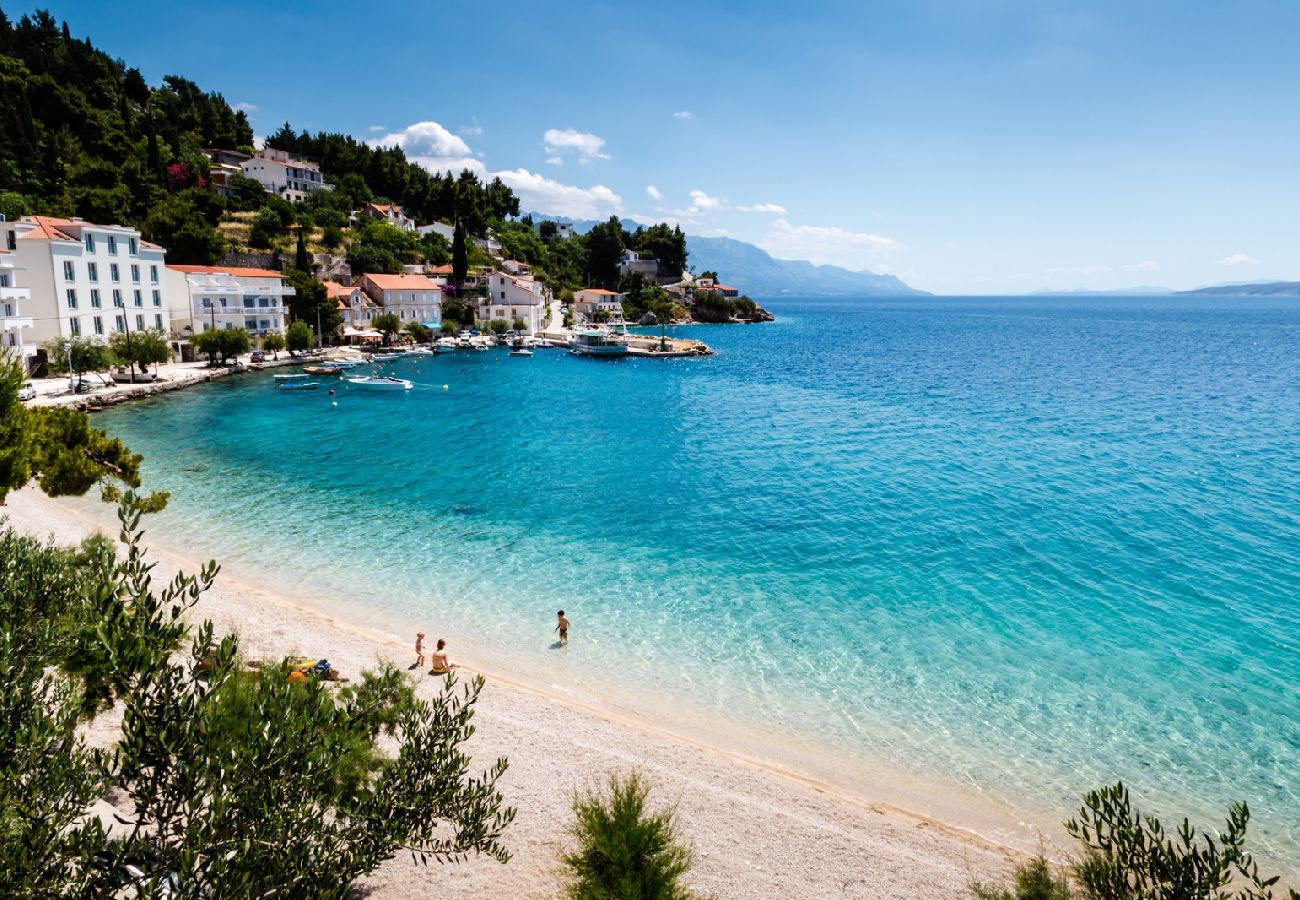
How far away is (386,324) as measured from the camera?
291 feet

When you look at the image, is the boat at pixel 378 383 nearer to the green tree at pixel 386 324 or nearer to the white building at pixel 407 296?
the green tree at pixel 386 324

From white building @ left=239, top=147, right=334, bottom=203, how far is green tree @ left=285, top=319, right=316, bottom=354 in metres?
55.2

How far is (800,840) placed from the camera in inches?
491


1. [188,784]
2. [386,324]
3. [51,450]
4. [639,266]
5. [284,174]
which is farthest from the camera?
[639,266]

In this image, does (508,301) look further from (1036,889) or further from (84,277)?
(1036,889)

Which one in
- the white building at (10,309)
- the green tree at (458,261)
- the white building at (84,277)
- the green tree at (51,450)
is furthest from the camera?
the green tree at (458,261)

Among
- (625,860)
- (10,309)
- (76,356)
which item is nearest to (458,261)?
(76,356)

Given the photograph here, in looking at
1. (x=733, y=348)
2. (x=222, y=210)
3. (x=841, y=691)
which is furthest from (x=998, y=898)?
(x=222, y=210)

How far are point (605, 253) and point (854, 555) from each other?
136953mm

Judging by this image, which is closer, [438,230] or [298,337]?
[298,337]

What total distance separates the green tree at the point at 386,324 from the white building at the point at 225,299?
37.3 ft

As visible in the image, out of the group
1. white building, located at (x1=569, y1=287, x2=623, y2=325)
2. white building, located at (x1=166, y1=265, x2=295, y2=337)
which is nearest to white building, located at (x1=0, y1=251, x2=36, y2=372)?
white building, located at (x1=166, y1=265, x2=295, y2=337)

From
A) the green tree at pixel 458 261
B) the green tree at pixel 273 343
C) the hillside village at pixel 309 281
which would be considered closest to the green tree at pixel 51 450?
the hillside village at pixel 309 281

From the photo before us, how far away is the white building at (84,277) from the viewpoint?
53844 millimetres
